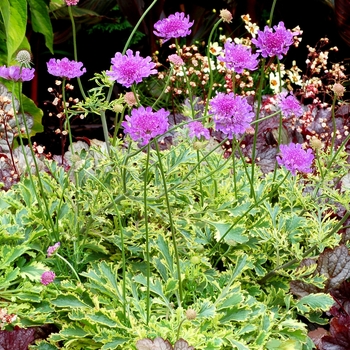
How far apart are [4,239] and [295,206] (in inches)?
27.9

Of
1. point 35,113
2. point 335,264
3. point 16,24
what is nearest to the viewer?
point 335,264

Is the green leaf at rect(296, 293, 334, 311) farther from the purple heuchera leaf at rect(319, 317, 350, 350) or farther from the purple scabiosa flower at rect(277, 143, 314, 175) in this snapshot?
the purple scabiosa flower at rect(277, 143, 314, 175)

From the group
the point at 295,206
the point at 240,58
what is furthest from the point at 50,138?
the point at 240,58

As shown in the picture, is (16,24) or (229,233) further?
(16,24)

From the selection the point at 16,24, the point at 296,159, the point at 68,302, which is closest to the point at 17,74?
the point at 68,302

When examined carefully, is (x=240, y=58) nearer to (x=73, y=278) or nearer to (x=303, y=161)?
(x=303, y=161)

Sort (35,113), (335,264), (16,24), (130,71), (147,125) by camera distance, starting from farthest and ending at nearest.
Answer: (35,113) → (16,24) → (335,264) → (130,71) → (147,125)

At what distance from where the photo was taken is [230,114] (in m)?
1.06

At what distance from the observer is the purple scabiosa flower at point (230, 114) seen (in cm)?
106

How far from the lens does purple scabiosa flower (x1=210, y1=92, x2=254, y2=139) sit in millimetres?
1062

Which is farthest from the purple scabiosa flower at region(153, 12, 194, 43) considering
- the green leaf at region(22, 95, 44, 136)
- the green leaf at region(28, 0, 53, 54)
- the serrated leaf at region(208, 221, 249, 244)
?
the green leaf at region(28, 0, 53, 54)

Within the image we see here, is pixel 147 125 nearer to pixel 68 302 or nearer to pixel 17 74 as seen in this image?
pixel 17 74

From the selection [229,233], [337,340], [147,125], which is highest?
[147,125]

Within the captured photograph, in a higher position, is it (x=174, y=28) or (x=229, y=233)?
(x=174, y=28)
